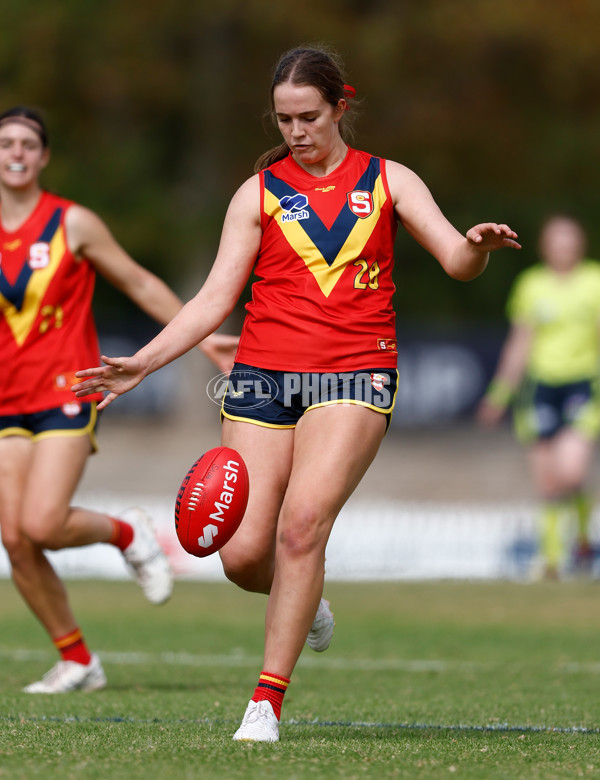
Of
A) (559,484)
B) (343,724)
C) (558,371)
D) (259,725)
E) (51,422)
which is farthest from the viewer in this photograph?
(558,371)

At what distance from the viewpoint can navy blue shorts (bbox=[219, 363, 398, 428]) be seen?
4.91 m

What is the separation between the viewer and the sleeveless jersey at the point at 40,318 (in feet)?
20.9

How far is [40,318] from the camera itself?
643 centimetres

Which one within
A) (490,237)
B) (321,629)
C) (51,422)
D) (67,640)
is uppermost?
(490,237)

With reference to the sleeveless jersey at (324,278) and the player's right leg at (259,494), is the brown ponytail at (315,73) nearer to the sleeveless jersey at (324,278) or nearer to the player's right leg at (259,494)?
the sleeveless jersey at (324,278)

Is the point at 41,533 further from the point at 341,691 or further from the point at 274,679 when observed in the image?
the point at 274,679

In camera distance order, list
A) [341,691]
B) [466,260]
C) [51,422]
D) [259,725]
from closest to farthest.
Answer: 1. [259,725]
2. [466,260]
3. [51,422]
4. [341,691]

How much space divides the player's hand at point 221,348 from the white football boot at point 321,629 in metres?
1.15

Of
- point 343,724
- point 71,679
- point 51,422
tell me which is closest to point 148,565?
point 71,679

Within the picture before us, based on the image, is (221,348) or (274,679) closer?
(274,679)

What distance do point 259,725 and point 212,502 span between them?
0.75m

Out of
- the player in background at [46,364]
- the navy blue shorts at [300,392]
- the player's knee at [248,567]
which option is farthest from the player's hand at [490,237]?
the player in background at [46,364]

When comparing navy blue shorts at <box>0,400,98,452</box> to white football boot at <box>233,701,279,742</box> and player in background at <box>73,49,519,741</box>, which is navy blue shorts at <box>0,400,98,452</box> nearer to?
player in background at <box>73,49,519,741</box>

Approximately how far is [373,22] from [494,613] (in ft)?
52.5
